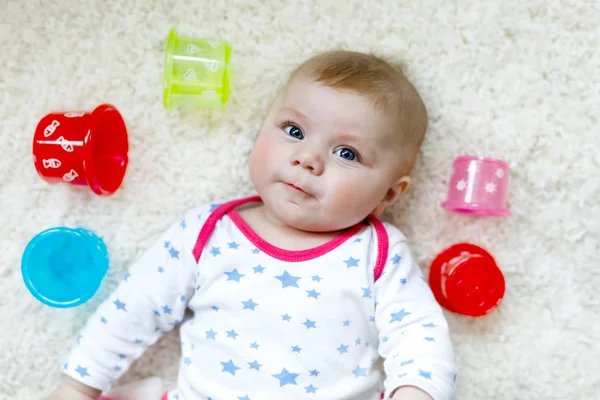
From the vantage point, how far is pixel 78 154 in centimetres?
124

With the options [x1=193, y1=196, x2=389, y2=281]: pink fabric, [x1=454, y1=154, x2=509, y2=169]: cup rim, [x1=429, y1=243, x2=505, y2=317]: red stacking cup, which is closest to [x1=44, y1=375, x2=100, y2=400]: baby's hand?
[x1=193, y1=196, x2=389, y2=281]: pink fabric

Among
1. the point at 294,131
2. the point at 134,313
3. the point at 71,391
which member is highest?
the point at 294,131

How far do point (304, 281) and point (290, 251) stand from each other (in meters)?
0.06

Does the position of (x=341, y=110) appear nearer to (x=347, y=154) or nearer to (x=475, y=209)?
(x=347, y=154)

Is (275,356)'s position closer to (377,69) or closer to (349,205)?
(349,205)

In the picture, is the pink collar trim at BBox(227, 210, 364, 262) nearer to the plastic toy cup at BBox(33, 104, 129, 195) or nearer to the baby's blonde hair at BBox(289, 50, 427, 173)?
the baby's blonde hair at BBox(289, 50, 427, 173)

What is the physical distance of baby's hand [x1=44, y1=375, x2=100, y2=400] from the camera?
1.24m

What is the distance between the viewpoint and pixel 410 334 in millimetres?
1187

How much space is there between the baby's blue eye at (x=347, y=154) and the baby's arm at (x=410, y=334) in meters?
0.17

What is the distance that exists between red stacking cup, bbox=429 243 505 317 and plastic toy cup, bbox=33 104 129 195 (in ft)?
2.27

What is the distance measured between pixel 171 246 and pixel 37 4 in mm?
574

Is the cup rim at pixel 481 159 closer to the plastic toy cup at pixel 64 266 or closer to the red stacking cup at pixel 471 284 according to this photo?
the red stacking cup at pixel 471 284

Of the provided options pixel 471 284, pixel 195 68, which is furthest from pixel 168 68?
pixel 471 284

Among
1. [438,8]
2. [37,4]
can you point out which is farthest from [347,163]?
[37,4]
